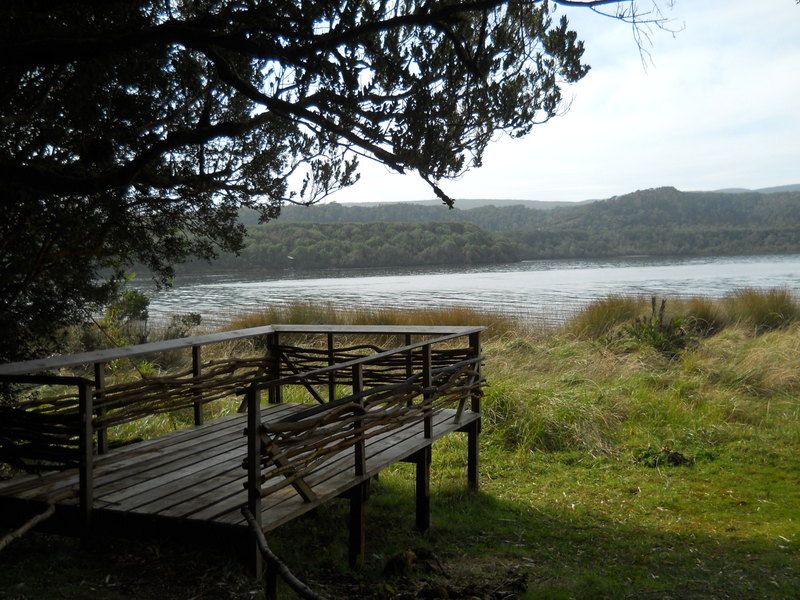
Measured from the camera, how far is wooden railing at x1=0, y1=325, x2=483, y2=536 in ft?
10.2

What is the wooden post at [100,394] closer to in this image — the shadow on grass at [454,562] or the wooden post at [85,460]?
the shadow on grass at [454,562]

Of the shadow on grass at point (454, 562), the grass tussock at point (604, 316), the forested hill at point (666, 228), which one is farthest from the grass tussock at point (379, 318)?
the forested hill at point (666, 228)

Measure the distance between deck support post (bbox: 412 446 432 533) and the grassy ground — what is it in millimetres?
92

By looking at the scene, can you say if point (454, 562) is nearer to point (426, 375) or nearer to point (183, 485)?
point (426, 375)

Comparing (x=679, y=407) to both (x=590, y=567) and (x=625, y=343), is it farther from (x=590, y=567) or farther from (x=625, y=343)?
(x=590, y=567)

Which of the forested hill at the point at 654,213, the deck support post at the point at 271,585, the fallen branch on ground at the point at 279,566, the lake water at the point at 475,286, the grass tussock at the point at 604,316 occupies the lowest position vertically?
the lake water at the point at 475,286

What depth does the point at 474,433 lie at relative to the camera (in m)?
5.47

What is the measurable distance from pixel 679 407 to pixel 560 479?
2.43 m

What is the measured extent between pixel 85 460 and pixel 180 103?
9.65ft

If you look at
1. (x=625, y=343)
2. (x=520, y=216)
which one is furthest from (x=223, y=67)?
(x=520, y=216)

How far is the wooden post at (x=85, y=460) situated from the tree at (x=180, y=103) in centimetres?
107

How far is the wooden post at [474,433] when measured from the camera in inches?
212

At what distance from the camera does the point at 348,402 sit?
3.56 m

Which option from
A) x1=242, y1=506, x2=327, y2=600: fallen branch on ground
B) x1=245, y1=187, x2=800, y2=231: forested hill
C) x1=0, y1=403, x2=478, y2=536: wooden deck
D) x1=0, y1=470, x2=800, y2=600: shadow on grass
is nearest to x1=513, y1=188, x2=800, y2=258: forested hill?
x1=245, y1=187, x2=800, y2=231: forested hill
